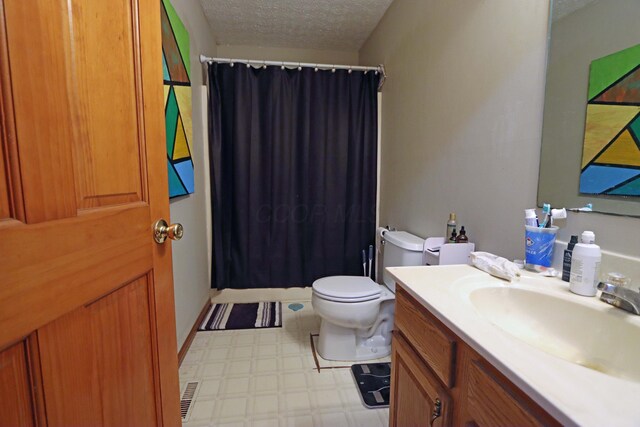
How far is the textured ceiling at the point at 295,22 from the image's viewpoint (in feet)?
7.32

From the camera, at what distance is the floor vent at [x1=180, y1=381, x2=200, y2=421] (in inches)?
55.1

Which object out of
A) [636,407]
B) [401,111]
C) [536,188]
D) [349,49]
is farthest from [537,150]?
[349,49]

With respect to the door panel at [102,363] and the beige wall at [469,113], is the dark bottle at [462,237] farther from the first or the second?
the door panel at [102,363]

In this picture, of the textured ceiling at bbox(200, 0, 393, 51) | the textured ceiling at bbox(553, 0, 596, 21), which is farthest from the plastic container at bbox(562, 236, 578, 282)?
the textured ceiling at bbox(200, 0, 393, 51)

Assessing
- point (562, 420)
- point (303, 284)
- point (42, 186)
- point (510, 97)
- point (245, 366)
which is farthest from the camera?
point (303, 284)

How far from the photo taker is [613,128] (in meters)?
0.82

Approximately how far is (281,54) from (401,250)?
7.55 ft

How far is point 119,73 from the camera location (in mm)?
721

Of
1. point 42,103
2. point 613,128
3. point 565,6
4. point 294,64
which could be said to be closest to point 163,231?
point 42,103

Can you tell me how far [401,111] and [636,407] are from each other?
A: 1995 mm

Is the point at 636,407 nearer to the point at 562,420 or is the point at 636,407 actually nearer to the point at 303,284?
the point at 562,420

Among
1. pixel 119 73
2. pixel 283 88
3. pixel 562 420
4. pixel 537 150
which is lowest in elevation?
pixel 562 420

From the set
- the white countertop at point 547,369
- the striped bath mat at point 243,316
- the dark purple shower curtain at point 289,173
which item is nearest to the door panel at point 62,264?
the white countertop at point 547,369

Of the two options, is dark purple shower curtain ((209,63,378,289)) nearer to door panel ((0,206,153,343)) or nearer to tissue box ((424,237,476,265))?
tissue box ((424,237,476,265))
